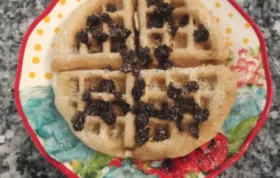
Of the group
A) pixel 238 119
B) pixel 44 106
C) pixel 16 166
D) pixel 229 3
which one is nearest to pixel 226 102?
pixel 238 119

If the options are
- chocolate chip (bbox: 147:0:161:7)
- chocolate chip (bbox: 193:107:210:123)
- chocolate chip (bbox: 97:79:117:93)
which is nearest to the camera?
chocolate chip (bbox: 193:107:210:123)

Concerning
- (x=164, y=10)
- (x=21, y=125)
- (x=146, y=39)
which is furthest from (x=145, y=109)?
(x=21, y=125)

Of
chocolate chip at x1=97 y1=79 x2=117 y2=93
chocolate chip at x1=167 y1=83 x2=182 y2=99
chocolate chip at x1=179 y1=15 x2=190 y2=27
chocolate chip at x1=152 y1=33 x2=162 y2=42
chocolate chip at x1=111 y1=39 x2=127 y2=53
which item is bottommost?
chocolate chip at x1=167 y1=83 x2=182 y2=99

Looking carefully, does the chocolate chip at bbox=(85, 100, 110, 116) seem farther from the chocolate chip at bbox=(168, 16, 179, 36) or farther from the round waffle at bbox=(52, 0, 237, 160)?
the chocolate chip at bbox=(168, 16, 179, 36)

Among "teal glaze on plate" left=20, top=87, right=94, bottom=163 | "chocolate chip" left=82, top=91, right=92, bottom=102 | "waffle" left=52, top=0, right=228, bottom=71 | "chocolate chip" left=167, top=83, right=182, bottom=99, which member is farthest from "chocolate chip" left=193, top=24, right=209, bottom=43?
"teal glaze on plate" left=20, top=87, right=94, bottom=163

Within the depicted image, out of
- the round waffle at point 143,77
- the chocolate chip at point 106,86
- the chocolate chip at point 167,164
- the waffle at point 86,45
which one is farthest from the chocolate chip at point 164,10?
the chocolate chip at point 167,164

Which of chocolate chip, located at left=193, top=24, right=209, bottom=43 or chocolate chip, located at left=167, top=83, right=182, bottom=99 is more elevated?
chocolate chip, located at left=193, top=24, right=209, bottom=43

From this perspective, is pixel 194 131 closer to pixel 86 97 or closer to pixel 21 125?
pixel 86 97

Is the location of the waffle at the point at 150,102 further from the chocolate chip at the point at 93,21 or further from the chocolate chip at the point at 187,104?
the chocolate chip at the point at 93,21
